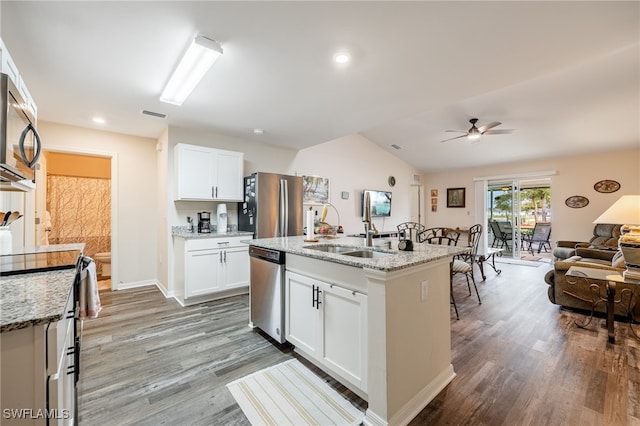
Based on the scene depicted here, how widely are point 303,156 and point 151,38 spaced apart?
3673 mm

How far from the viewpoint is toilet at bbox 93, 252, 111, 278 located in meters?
4.73

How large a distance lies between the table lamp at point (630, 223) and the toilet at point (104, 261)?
6.84 m

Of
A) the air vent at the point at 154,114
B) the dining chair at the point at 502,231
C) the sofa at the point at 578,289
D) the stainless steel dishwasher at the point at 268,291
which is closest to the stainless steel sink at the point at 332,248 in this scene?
the stainless steel dishwasher at the point at 268,291

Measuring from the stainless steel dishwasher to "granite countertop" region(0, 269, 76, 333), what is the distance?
138 centimetres

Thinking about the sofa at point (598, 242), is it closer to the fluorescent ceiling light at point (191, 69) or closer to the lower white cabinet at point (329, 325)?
the lower white cabinet at point (329, 325)

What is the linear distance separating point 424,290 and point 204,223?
3.28 m

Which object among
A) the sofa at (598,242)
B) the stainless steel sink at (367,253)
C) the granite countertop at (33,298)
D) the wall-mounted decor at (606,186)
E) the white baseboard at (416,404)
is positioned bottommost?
the white baseboard at (416,404)

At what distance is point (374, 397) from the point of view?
5.02 ft

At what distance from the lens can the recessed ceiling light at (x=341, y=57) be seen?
2.15 meters

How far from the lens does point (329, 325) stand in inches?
74.5

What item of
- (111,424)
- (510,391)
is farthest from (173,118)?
(510,391)

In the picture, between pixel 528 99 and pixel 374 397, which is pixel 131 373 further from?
pixel 528 99

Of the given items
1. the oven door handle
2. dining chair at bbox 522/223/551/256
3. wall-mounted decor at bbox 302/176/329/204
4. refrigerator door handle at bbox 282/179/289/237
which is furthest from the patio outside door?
the oven door handle

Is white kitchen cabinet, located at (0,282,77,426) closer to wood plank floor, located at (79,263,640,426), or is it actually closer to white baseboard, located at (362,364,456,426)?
wood plank floor, located at (79,263,640,426)
